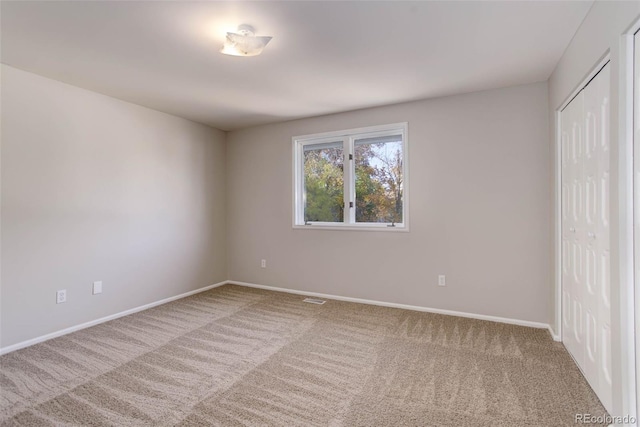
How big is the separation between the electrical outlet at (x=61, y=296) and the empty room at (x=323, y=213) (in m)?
0.01

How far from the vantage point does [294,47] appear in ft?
7.41

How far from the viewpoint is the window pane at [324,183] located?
13.3 ft

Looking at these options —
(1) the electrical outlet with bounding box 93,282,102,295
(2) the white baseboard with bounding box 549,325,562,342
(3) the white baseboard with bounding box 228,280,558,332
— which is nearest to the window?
(3) the white baseboard with bounding box 228,280,558,332

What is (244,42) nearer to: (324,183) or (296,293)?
(324,183)

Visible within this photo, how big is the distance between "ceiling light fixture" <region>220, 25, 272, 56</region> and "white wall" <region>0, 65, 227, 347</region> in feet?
6.44

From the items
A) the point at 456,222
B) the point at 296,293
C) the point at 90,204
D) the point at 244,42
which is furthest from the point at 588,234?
the point at 90,204

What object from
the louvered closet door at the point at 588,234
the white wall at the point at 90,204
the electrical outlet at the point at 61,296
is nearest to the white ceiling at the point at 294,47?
the white wall at the point at 90,204

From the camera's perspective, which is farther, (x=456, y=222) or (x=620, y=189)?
(x=456, y=222)

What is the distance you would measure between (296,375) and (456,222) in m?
2.25

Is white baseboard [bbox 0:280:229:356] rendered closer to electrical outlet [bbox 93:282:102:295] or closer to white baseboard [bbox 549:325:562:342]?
electrical outlet [bbox 93:282:102:295]

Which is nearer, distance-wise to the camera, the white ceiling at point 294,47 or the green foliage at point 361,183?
the white ceiling at point 294,47

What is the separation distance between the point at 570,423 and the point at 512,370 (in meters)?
0.53

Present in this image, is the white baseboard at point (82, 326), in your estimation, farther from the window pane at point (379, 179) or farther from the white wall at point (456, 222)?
the window pane at point (379, 179)

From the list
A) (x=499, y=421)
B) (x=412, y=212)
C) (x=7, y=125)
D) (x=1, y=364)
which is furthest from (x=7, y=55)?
(x=499, y=421)
